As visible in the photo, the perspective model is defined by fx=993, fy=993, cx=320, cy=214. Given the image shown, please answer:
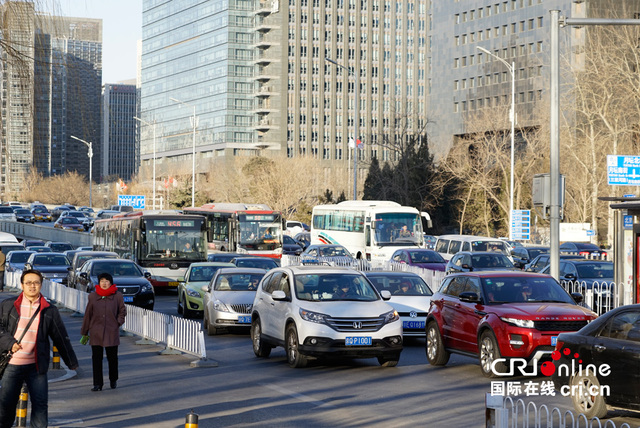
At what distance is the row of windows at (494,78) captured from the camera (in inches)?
3893

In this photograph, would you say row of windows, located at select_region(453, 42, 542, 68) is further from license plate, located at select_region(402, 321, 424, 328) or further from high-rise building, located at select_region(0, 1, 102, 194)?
high-rise building, located at select_region(0, 1, 102, 194)

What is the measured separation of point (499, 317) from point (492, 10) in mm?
94830

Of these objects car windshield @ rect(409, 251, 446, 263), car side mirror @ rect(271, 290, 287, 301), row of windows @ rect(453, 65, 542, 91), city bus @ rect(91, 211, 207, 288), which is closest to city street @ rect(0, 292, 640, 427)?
car side mirror @ rect(271, 290, 287, 301)

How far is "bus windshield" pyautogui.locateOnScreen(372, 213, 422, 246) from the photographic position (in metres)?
46.1

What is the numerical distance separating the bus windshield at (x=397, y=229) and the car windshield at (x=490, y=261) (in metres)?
12.3

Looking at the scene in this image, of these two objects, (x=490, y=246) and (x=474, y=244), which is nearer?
(x=474, y=244)

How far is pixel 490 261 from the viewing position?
1320 inches

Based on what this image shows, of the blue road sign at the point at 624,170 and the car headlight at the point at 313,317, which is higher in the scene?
the blue road sign at the point at 624,170

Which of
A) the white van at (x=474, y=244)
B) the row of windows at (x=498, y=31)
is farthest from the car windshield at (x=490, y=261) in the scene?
the row of windows at (x=498, y=31)

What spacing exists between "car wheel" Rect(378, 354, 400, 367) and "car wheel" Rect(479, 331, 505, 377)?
162 cm

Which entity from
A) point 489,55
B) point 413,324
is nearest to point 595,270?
point 413,324

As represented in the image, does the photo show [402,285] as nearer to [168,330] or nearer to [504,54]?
[168,330]

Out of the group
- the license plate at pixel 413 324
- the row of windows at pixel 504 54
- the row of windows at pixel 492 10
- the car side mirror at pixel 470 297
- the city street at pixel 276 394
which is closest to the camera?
the city street at pixel 276 394

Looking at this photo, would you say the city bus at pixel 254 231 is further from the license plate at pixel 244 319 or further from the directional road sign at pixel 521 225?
the license plate at pixel 244 319
